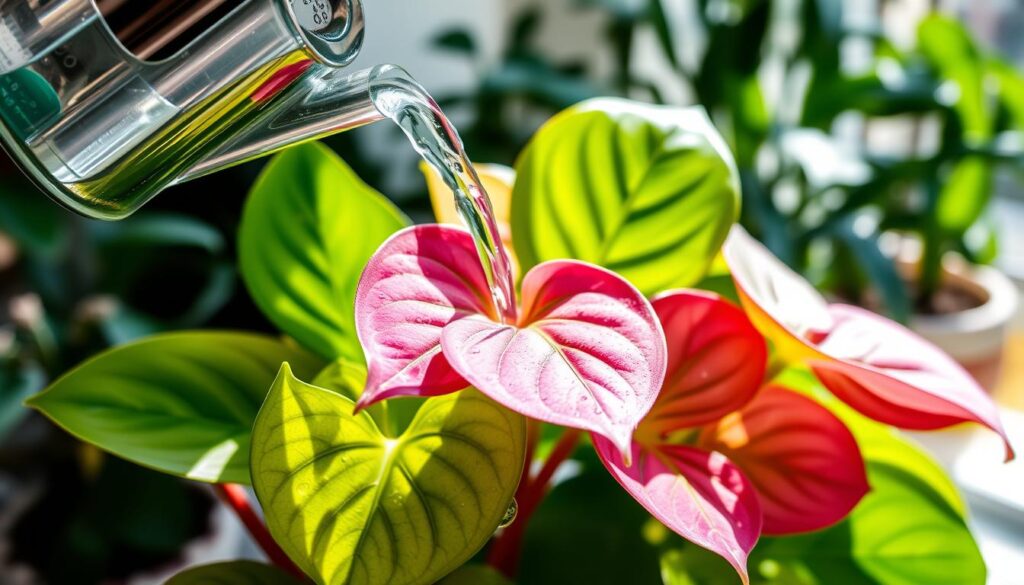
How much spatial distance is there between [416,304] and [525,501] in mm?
119

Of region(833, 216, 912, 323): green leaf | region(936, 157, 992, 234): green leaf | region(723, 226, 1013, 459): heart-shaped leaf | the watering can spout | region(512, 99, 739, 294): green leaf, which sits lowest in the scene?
region(936, 157, 992, 234): green leaf

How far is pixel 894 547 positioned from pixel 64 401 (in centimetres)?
32

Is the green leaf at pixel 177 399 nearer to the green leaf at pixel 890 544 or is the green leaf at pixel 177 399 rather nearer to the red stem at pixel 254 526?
the red stem at pixel 254 526

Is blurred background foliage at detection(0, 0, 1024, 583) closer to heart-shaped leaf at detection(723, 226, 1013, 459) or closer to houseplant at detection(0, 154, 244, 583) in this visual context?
houseplant at detection(0, 154, 244, 583)

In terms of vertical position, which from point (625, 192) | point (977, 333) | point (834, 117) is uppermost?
point (625, 192)

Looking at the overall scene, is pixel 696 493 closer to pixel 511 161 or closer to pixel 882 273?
pixel 882 273

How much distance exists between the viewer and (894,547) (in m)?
0.39

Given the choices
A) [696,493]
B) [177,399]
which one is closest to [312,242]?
[177,399]

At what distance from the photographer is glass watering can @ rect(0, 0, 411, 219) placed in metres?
0.28

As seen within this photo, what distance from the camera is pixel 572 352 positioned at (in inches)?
12.1

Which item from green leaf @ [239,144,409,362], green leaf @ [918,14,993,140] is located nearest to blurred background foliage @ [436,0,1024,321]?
green leaf @ [918,14,993,140]

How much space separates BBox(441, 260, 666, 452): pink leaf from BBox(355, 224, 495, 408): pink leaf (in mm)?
11

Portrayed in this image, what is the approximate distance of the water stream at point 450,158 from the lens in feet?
1.07

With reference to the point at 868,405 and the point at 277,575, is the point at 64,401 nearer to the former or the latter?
the point at 277,575
